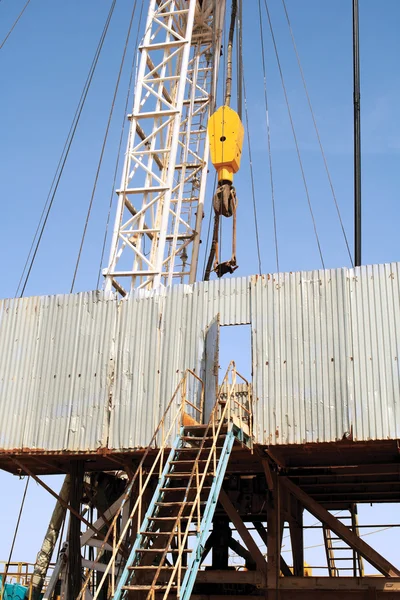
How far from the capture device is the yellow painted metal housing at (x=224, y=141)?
25.3 metres

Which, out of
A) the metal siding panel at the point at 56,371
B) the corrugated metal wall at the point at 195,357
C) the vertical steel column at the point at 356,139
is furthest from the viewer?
the vertical steel column at the point at 356,139

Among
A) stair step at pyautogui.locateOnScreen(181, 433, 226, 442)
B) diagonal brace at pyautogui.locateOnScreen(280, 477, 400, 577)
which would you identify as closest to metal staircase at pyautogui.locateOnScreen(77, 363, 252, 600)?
stair step at pyautogui.locateOnScreen(181, 433, 226, 442)

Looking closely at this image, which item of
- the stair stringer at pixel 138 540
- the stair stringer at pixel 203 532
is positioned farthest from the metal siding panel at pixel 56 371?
the stair stringer at pixel 203 532

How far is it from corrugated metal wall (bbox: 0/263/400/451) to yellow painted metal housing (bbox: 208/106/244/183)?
21.1 ft

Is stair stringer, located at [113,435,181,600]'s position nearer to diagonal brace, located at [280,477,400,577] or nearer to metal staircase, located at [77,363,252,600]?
metal staircase, located at [77,363,252,600]

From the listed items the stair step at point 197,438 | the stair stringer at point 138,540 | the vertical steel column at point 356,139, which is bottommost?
the stair stringer at point 138,540

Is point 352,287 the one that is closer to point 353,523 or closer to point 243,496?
point 243,496

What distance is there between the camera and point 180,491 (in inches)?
712

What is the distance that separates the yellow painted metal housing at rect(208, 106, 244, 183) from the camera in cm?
2530

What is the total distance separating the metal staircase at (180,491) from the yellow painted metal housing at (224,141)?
845 centimetres

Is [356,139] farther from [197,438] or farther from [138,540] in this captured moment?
[138,540]

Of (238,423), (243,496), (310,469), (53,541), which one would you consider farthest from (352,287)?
(53,541)

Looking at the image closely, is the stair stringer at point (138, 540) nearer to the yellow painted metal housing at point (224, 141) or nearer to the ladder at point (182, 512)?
the ladder at point (182, 512)

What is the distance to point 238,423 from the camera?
17.6m
